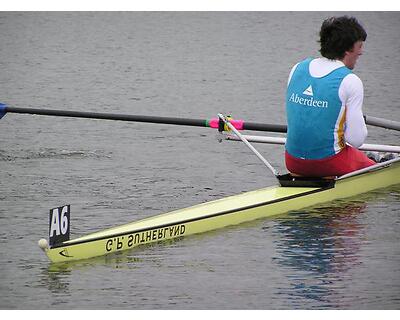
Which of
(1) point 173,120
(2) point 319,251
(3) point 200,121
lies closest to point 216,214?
(2) point 319,251

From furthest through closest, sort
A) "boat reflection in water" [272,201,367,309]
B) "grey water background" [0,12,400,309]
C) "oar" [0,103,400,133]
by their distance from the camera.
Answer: "oar" [0,103,400,133], "grey water background" [0,12,400,309], "boat reflection in water" [272,201,367,309]

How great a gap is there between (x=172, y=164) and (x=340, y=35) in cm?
296

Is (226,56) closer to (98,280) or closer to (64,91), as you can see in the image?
(64,91)

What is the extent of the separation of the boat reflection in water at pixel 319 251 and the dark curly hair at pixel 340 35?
121cm

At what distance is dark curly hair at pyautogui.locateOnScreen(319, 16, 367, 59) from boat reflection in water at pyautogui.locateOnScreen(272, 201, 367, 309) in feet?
3.98

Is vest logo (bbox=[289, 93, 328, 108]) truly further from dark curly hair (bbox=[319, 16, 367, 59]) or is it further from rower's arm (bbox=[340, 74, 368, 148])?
dark curly hair (bbox=[319, 16, 367, 59])

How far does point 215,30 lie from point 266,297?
41.4 ft

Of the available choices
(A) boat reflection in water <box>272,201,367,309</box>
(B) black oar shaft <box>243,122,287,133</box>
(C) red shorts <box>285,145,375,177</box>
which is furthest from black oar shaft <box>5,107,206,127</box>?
(A) boat reflection in water <box>272,201,367,309</box>

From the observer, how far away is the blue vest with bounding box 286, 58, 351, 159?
10.8m

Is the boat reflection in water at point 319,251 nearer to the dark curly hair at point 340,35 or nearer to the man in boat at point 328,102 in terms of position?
the man in boat at point 328,102

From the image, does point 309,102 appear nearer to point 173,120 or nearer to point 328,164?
point 328,164

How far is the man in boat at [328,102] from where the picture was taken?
10766 millimetres

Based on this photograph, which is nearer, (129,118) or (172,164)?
(129,118)

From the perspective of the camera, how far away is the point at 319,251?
1007cm
